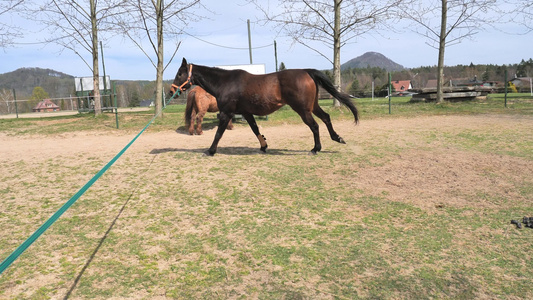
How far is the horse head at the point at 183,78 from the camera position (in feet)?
25.1

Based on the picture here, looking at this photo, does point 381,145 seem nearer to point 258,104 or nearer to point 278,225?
point 258,104

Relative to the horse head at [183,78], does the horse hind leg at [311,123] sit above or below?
below

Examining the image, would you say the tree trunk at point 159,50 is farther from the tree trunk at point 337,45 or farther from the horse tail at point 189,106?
the tree trunk at point 337,45

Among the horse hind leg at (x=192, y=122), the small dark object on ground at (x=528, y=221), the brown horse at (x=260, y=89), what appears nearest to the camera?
the small dark object on ground at (x=528, y=221)

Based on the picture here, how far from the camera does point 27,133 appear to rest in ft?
41.3

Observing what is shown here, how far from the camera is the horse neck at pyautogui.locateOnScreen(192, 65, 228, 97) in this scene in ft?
25.3

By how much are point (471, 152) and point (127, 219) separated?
21.6ft

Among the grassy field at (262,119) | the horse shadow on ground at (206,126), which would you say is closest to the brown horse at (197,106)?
the horse shadow on ground at (206,126)

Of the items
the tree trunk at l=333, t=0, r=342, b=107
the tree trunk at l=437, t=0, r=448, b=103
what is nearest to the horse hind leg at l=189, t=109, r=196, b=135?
the tree trunk at l=333, t=0, r=342, b=107

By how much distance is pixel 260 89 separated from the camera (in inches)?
292

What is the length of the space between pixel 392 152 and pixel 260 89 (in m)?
3.06

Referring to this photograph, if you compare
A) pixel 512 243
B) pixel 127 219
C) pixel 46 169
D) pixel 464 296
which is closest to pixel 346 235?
pixel 464 296

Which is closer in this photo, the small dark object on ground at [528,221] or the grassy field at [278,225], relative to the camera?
the grassy field at [278,225]

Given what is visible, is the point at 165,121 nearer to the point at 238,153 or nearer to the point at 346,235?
the point at 238,153
